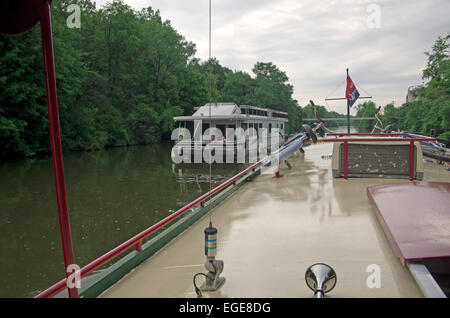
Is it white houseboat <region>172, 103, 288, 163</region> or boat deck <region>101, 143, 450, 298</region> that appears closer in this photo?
boat deck <region>101, 143, 450, 298</region>

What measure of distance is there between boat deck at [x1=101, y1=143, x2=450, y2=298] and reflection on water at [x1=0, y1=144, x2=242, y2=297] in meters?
2.88

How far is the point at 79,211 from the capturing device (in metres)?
10.2

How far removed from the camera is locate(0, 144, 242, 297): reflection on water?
6340 mm

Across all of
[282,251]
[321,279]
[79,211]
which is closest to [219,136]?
[79,211]

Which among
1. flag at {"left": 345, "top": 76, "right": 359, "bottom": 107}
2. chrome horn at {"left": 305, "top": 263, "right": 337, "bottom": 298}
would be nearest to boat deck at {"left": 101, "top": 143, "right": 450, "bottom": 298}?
chrome horn at {"left": 305, "top": 263, "right": 337, "bottom": 298}

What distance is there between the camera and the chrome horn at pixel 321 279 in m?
2.57

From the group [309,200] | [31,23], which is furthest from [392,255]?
[31,23]

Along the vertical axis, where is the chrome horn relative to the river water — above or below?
above

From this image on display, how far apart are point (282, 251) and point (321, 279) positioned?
56.6 inches

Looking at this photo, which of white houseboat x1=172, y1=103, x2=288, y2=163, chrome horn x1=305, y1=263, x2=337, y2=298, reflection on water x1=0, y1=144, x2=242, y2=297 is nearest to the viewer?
chrome horn x1=305, y1=263, x2=337, y2=298

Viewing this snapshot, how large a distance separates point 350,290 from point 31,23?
3.00 meters

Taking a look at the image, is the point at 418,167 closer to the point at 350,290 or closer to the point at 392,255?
the point at 392,255

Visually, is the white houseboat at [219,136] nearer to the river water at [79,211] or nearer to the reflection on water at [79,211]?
the reflection on water at [79,211]

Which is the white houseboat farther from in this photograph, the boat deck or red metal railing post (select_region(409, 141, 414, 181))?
the boat deck
